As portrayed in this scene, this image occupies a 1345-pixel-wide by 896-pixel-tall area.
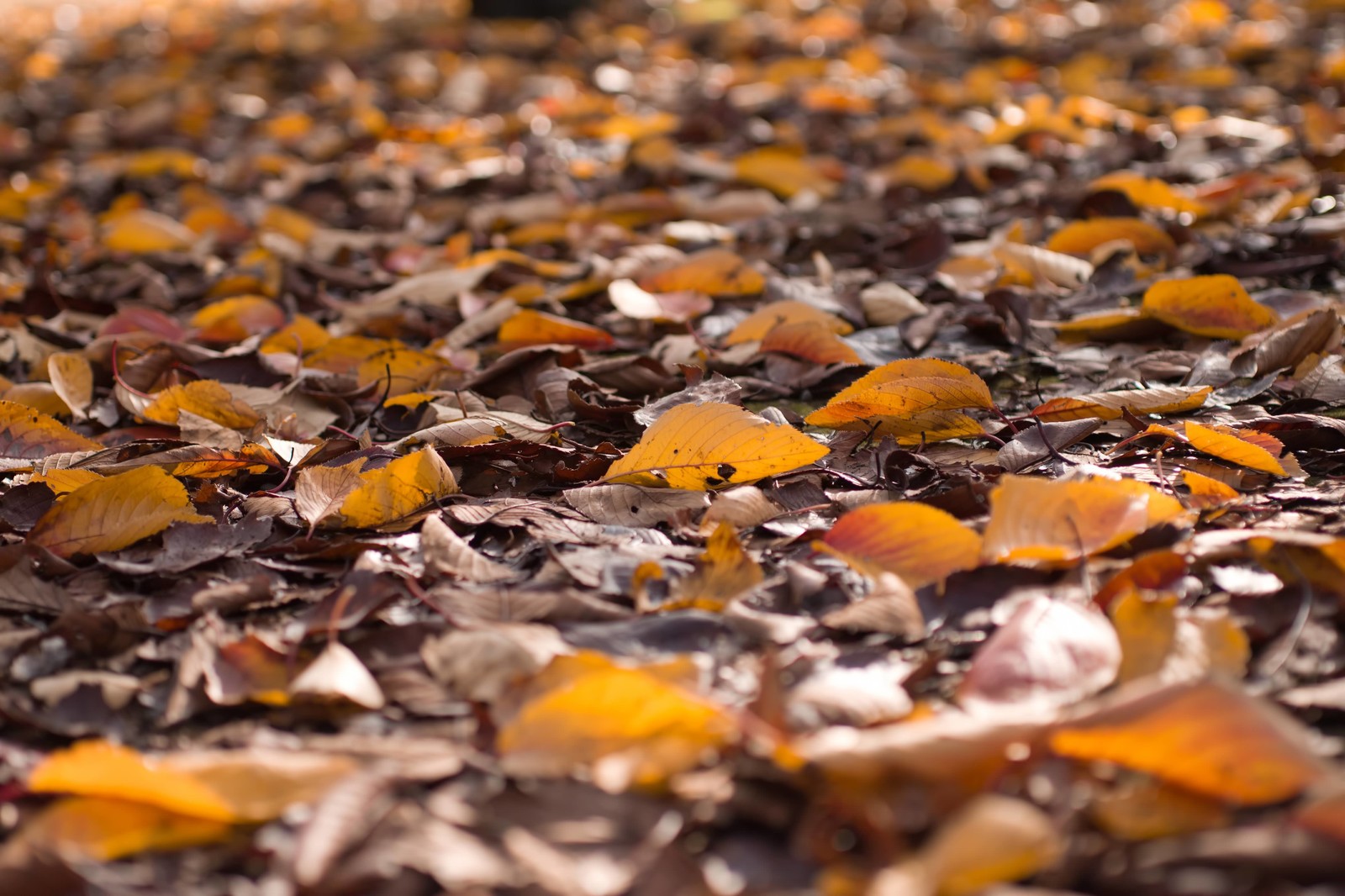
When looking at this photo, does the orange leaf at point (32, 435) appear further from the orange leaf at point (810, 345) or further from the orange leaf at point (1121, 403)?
the orange leaf at point (1121, 403)

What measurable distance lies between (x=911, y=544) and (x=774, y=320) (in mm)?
667

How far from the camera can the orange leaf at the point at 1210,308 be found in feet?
4.69

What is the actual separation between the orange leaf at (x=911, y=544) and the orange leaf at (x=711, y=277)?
33.9 inches

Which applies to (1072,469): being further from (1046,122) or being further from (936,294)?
(1046,122)

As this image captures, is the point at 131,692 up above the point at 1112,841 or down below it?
below

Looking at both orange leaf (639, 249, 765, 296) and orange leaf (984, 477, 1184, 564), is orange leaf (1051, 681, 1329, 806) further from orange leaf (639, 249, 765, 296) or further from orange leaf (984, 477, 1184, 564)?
orange leaf (639, 249, 765, 296)

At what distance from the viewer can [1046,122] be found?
277 centimetres

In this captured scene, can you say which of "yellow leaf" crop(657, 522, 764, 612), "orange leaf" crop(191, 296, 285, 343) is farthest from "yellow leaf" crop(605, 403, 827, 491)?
"orange leaf" crop(191, 296, 285, 343)

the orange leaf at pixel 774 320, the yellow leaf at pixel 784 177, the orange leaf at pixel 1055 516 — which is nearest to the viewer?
the orange leaf at pixel 1055 516

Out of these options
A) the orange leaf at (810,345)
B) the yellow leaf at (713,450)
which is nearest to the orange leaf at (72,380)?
the yellow leaf at (713,450)

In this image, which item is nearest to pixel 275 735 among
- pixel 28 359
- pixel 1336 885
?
pixel 1336 885

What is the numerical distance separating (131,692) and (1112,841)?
681 mm

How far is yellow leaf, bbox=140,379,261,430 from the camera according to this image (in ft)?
4.38

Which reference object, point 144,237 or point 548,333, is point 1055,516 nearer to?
point 548,333
